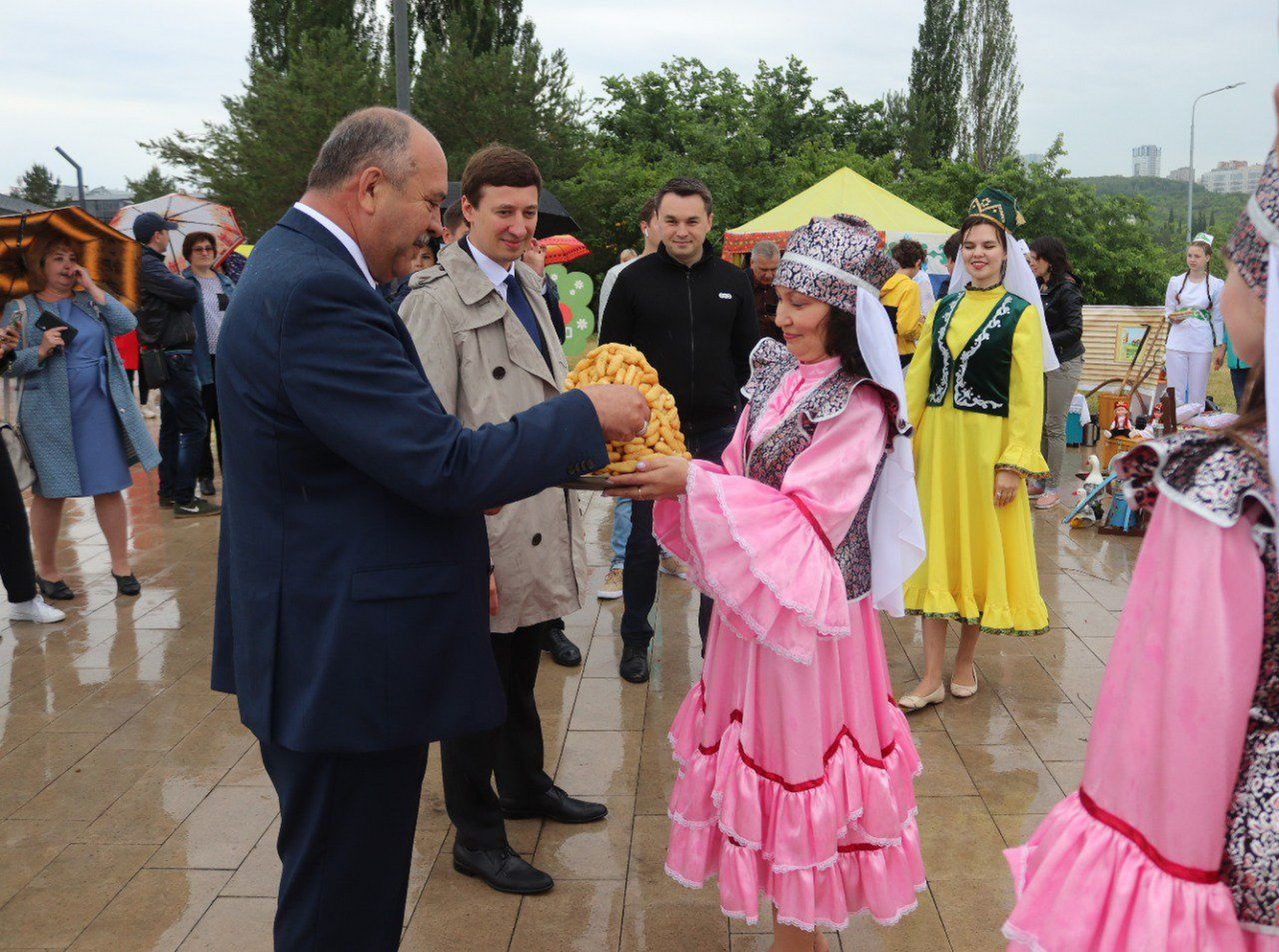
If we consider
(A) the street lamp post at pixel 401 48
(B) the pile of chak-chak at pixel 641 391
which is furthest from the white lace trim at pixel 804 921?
(A) the street lamp post at pixel 401 48

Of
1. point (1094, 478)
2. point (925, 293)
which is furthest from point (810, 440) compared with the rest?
point (925, 293)

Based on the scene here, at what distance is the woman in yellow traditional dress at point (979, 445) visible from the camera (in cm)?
475

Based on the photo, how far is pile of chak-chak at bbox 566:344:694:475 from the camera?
2.62 meters

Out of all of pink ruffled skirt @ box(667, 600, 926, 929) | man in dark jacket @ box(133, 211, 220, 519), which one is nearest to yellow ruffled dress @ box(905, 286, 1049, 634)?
pink ruffled skirt @ box(667, 600, 926, 929)

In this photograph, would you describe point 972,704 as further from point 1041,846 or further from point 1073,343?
point 1073,343

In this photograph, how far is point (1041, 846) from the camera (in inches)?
68.5

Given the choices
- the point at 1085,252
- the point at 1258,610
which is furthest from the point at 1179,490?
the point at 1085,252

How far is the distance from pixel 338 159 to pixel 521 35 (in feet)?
120

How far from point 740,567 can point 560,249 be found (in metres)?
8.48

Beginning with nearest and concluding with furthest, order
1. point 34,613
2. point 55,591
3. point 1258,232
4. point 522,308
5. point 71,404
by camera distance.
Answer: point 1258,232 → point 522,308 → point 34,613 → point 71,404 → point 55,591

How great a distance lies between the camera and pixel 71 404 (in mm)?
6426

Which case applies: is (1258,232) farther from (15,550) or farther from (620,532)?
(15,550)

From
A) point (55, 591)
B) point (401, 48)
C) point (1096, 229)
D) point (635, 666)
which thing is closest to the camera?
point (635, 666)

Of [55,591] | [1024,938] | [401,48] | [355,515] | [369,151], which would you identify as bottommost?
[55,591]
